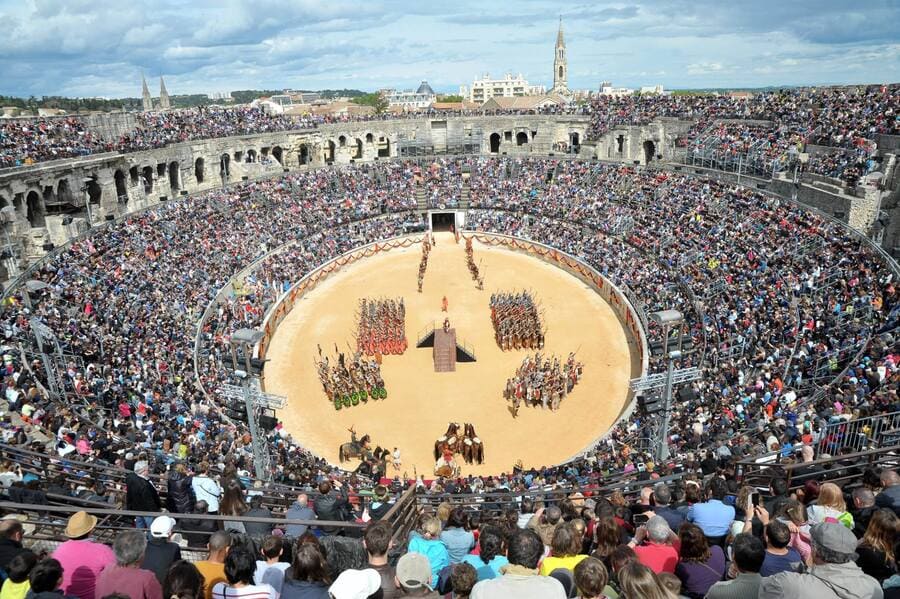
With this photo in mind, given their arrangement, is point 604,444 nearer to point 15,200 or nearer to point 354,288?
point 354,288

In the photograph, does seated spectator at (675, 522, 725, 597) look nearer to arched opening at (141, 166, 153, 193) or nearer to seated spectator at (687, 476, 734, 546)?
seated spectator at (687, 476, 734, 546)

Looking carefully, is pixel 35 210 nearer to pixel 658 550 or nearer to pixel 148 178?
pixel 148 178

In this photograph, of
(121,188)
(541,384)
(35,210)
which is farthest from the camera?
(121,188)

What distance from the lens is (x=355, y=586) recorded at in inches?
213

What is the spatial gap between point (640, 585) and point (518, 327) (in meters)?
27.0

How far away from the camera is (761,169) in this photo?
3941cm

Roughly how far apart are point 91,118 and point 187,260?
632 inches

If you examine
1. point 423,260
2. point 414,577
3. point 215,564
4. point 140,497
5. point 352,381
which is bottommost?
point 352,381

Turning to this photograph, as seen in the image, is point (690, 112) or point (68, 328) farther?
point (690, 112)

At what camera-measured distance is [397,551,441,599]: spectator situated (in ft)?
18.8

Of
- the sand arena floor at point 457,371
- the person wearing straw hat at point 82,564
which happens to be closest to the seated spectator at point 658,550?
the person wearing straw hat at point 82,564

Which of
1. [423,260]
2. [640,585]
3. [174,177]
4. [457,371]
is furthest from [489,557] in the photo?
[174,177]

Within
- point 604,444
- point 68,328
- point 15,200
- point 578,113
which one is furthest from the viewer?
point 578,113

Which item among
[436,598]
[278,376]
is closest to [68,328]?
[278,376]
